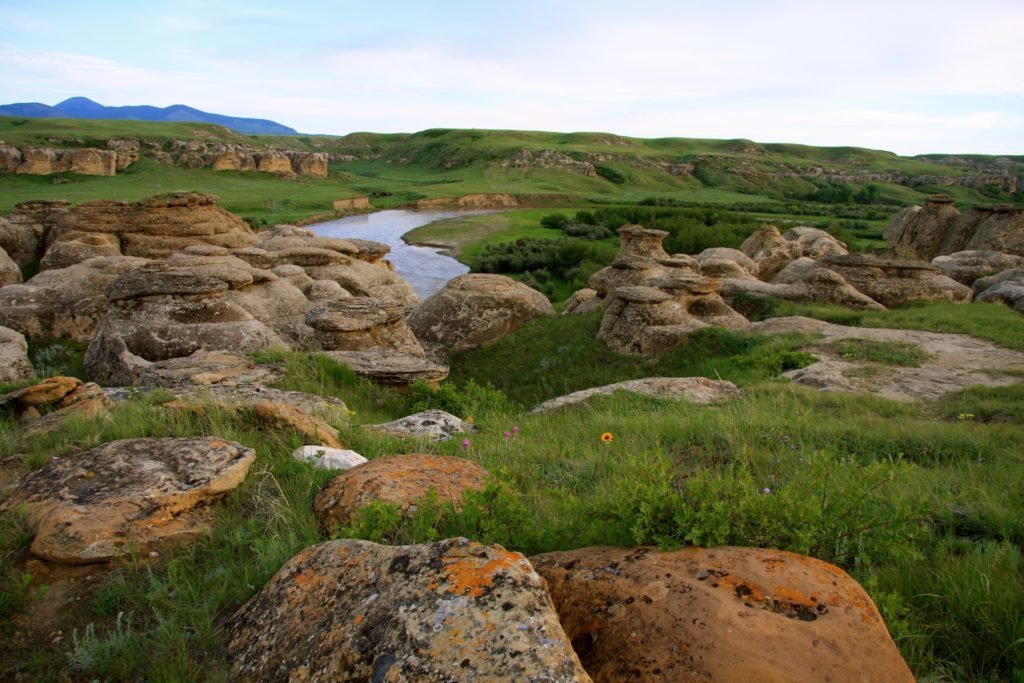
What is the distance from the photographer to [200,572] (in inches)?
107

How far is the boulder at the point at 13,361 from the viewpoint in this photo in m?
9.84

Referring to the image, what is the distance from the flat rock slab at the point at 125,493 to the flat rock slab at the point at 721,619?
1923 mm

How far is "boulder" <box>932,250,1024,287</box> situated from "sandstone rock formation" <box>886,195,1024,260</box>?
190 cm

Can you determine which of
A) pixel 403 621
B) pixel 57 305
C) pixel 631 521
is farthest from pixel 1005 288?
pixel 57 305

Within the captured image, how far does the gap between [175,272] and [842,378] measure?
11997 mm

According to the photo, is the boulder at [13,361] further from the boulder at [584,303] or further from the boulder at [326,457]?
the boulder at [584,303]

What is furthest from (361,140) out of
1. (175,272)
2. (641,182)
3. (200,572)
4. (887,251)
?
A: (200,572)

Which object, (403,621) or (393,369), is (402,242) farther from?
(403,621)

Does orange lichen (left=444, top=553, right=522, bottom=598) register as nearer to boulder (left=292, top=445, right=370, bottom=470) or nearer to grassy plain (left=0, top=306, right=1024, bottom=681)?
grassy plain (left=0, top=306, right=1024, bottom=681)

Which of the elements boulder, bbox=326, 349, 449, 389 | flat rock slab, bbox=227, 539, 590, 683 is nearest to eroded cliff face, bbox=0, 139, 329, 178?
boulder, bbox=326, 349, 449, 389

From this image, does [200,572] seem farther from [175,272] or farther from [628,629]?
[175,272]

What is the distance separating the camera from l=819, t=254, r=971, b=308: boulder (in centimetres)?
1711

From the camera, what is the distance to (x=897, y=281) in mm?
17391

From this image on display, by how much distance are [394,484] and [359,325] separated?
950cm
